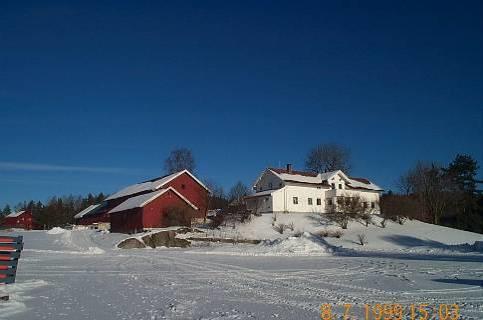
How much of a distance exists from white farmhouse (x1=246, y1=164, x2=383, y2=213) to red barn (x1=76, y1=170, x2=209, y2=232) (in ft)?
22.0

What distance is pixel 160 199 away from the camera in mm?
50375

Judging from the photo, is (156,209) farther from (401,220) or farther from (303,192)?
(401,220)

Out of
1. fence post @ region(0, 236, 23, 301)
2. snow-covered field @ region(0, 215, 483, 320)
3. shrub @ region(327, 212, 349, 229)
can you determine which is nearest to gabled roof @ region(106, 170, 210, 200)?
shrub @ region(327, 212, 349, 229)

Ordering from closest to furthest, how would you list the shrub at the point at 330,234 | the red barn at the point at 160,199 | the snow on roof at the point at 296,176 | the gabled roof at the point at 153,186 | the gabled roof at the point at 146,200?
the shrub at the point at 330,234 < the gabled roof at the point at 146,200 < the red barn at the point at 160,199 < the gabled roof at the point at 153,186 < the snow on roof at the point at 296,176

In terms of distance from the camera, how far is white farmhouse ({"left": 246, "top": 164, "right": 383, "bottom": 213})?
193 ft

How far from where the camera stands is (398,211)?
184ft

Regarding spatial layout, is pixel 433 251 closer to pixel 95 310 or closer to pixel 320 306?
pixel 320 306

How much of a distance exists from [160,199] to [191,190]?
9.81 metres

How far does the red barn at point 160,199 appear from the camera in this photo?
5034 centimetres

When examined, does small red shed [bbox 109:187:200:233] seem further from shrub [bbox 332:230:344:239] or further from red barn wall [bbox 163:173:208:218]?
shrub [bbox 332:230:344:239]

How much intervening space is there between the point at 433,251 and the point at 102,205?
5747 centimetres

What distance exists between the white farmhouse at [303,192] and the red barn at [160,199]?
22.0ft

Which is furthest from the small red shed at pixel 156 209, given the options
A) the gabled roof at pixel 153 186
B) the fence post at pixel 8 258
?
the fence post at pixel 8 258

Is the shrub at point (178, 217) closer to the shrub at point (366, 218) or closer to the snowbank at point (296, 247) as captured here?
the snowbank at point (296, 247)
